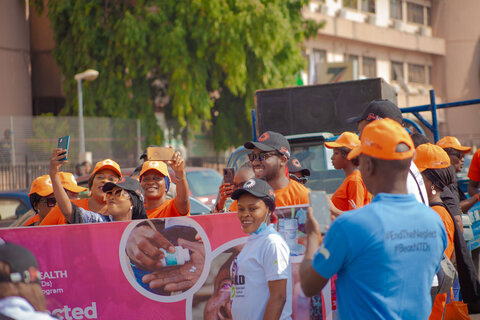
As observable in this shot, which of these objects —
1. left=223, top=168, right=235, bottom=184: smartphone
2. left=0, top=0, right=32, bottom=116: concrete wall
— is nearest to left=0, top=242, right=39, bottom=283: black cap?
left=223, top=168, right=235, bottom=184: smartphone

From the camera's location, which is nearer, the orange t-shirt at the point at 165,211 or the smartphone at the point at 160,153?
the smartphone at the point at 160,153

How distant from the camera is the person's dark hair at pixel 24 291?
4090mm

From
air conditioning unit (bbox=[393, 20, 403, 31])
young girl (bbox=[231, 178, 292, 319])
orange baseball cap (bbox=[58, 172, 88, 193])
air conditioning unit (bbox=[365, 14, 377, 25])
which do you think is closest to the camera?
young girl (bbox=[231, 178, 292, 319])

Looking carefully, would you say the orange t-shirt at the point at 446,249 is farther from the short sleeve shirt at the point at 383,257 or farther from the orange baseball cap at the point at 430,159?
the short sleeve shirt at the point at 383,257

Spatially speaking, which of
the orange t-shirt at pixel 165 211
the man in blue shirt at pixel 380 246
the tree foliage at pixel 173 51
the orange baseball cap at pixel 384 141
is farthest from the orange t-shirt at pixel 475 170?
the tree foliage at pixel 173 51

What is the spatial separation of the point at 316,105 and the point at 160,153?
5.96 meters

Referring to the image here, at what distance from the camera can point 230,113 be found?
24891 millimetres

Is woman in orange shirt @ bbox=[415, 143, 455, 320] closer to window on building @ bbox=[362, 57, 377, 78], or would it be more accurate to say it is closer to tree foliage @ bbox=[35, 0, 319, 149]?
tree foliage @ bbox=[35, 0, 319, 149]

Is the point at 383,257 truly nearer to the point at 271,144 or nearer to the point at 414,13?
the point at 271,144

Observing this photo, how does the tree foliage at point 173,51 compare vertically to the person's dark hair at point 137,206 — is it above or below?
above

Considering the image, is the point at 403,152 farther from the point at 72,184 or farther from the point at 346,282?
the point at 72,184

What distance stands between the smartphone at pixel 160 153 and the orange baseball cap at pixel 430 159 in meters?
1.78

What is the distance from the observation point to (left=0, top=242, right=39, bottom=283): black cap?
4.14 meters

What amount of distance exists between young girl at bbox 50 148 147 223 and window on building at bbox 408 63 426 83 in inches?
1476
